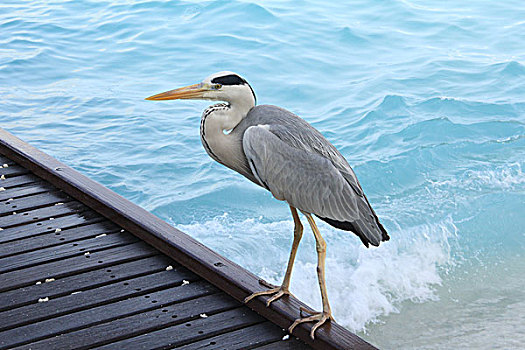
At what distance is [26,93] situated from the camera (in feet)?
24.8

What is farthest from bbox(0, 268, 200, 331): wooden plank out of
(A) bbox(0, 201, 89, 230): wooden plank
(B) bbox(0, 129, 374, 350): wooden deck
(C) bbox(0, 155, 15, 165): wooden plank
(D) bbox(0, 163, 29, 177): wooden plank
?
(C) bbox(0, 155, 15, 165): wooden plank

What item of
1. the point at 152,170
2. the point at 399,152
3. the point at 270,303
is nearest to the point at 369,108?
the point at 399,152

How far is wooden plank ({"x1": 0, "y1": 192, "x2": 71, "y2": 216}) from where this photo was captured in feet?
9.11

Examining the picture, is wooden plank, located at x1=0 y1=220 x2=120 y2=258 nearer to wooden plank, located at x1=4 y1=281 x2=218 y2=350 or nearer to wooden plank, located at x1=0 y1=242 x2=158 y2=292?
wooden plank, located at x1=0 y1=242 x2=158 y2=292

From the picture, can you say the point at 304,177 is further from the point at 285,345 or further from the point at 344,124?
the point at 344,124

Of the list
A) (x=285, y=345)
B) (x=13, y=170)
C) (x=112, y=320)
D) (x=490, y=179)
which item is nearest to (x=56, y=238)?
(x=112, y=320)

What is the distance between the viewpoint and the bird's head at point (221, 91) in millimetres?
1913

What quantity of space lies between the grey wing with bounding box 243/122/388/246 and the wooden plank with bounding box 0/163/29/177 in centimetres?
163

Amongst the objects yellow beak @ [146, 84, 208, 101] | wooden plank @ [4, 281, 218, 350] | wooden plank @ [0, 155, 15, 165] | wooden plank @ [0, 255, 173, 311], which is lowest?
wooden plank @ [0, 155, 15, 165]

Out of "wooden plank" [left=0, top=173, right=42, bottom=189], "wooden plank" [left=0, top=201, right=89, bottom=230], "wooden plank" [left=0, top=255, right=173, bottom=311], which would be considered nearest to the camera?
"wooden plank" [left=0, top=255, right=173, bottom=311]

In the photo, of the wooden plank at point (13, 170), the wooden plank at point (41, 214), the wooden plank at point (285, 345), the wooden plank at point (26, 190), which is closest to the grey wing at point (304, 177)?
the wooden plank at point (285, 345)

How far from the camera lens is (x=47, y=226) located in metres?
2.63

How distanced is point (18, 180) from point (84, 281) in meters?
1.02

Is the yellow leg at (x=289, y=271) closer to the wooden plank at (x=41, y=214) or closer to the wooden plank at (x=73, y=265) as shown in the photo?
the wooden plank at (x=73, y=265)
